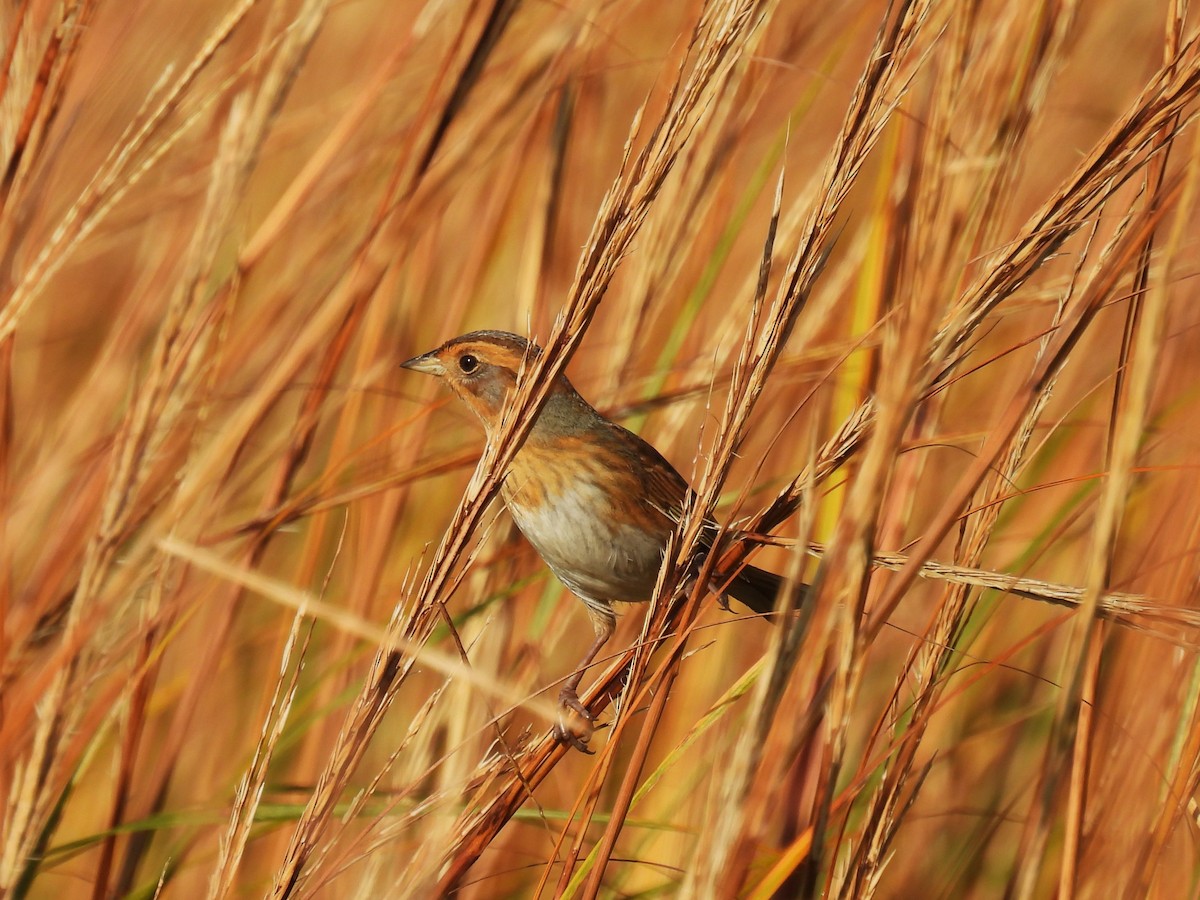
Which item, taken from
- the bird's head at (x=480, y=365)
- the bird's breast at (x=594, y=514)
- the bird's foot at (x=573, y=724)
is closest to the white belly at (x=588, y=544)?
the bird's breast at (x=594, y=514)

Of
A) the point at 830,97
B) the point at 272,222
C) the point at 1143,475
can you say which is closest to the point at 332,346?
the point at 272,222

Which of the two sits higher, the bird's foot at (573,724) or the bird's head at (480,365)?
the bird's head at (480,365)

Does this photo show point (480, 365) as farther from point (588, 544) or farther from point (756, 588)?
point (756, 588)

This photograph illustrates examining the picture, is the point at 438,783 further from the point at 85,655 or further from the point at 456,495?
the point at 85,655

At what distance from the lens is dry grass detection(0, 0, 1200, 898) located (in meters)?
1.15

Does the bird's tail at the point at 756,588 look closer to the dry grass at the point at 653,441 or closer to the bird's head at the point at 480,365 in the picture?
the dry grass at the point at 653,441

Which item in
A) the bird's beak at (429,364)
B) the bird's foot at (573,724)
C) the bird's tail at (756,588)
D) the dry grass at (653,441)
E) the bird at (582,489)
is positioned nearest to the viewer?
the dry grass at (653,441)

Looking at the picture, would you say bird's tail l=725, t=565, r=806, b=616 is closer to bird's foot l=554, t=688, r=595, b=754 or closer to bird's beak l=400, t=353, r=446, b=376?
bird's foot l=554, t=688, r=595, b=754

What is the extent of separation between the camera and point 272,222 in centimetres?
179

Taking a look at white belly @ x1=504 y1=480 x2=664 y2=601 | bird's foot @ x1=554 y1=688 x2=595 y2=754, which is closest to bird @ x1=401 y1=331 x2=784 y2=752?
white belly @ x1=504 y1=480 x2=664 y2=601

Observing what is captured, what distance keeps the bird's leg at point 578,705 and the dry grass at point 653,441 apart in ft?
0.15

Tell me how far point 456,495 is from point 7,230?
132 cm

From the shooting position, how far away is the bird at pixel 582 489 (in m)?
2.35

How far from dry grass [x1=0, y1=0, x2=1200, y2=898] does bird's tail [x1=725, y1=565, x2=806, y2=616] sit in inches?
4.1
